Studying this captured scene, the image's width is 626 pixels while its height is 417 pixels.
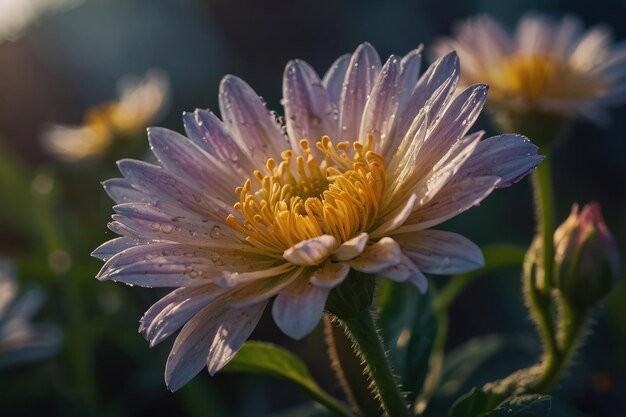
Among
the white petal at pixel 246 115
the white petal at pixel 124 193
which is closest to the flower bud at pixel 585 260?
Answer: the white petal at pixel 246 115

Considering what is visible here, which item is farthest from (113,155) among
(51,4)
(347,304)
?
(51,4)

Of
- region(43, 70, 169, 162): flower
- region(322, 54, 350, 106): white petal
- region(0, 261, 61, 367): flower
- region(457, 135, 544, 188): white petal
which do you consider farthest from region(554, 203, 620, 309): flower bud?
region(43, 70, 169, 162): flower

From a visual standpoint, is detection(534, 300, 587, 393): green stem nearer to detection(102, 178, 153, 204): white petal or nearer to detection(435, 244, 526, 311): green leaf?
detection(435, 244, 526, 311): green leaf

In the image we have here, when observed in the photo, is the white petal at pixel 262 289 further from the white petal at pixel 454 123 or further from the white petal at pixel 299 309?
the white petal at pixel 454 123

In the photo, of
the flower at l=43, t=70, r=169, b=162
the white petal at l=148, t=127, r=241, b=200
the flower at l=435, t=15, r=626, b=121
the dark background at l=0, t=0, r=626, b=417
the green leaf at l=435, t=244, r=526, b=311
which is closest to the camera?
the white petal at l=148, t=127, r=241, b=200

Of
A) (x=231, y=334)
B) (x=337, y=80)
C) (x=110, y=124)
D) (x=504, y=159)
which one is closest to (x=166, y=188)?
(x=231, y=334)

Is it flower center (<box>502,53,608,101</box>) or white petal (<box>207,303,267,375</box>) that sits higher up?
white petal (<box>207,303,267,375</box>)

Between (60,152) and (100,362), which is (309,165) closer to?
(100,362)
